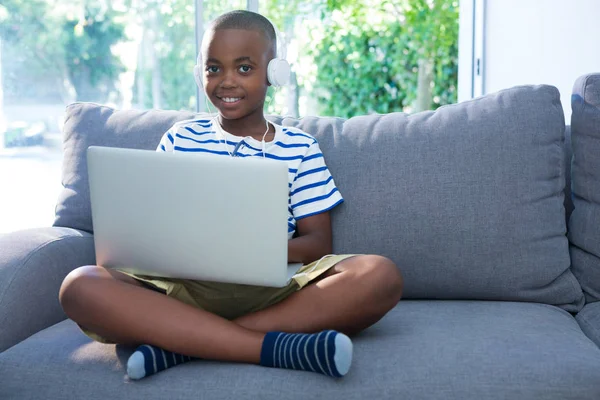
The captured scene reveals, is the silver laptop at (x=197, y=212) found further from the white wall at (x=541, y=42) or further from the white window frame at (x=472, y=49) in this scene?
the white window frame at (x=472, y=49)

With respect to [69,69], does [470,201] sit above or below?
below

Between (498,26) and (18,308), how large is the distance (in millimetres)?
3344

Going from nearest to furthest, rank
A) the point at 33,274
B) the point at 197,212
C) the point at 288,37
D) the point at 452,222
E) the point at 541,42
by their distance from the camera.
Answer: the point at 197,212
the point at 33,274
the point at 452,222
the point at 541,42
the point at 288,37

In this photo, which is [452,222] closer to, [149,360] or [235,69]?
[235,69]

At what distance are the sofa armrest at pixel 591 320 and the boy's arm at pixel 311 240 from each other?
1.86 feet

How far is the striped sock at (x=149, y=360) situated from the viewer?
1342mm

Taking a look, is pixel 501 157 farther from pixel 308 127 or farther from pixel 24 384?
pixel 24 384

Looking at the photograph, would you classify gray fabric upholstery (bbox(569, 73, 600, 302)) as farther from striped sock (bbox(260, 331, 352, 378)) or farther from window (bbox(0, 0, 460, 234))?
window (bbox(0, 0, 460, 234))

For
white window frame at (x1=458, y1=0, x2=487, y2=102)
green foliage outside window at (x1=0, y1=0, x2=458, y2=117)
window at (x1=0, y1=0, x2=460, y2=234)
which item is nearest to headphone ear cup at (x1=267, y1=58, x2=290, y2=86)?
window at (x1=0, y1=0, x2=460, y2=234)

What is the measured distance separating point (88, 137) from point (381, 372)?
3.41 feet

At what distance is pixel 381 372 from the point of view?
134cm

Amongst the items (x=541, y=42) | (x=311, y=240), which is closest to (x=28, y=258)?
(x=311, y=240)

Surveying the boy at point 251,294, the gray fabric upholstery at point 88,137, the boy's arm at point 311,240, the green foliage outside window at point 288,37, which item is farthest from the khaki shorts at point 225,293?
the green foliage outside window at point 288,37

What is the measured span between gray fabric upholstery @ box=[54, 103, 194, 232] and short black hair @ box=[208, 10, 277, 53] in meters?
0.28
